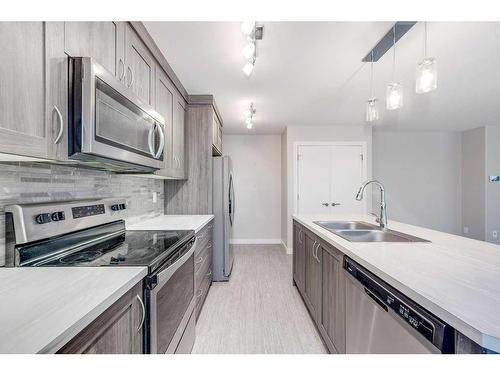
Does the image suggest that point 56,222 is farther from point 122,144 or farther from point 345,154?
point 345,154

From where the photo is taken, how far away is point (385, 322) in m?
0.99

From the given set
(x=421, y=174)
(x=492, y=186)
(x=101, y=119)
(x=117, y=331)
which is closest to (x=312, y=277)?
(x=117, y=331)

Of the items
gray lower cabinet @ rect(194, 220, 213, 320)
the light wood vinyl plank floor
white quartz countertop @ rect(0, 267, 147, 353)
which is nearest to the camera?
white quartz countertop @ rect(0, 267, 147, 353)

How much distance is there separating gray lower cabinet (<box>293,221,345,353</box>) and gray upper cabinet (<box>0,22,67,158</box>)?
5.03ft

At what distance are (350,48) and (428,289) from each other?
1881 millimetres

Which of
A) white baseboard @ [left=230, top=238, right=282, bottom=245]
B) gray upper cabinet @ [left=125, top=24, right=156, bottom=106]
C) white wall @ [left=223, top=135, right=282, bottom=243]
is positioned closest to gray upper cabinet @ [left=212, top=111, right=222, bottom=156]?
gray upper cabinet @ [left=125, top=24, right=156, bottom=106]

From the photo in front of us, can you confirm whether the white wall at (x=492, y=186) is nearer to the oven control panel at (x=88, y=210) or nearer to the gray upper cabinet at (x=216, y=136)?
the gray upper cabinet at (x=216, y=136)

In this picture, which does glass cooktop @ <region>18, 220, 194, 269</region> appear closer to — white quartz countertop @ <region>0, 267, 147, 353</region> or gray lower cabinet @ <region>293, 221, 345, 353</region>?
white quartz countertop @ <region>0, 267, 147, 353</region>

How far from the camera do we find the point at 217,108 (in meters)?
3.49

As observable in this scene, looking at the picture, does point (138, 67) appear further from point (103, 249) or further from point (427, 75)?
point (427, 75)

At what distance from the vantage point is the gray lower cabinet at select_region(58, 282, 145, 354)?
2.11 ft

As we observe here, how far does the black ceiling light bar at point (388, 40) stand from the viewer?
5.39 feet

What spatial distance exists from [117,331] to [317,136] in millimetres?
4387

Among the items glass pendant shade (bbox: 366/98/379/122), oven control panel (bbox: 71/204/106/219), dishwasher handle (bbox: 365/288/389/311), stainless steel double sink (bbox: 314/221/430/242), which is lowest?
dishwasher handle (bbox: 365/288/389/311)
